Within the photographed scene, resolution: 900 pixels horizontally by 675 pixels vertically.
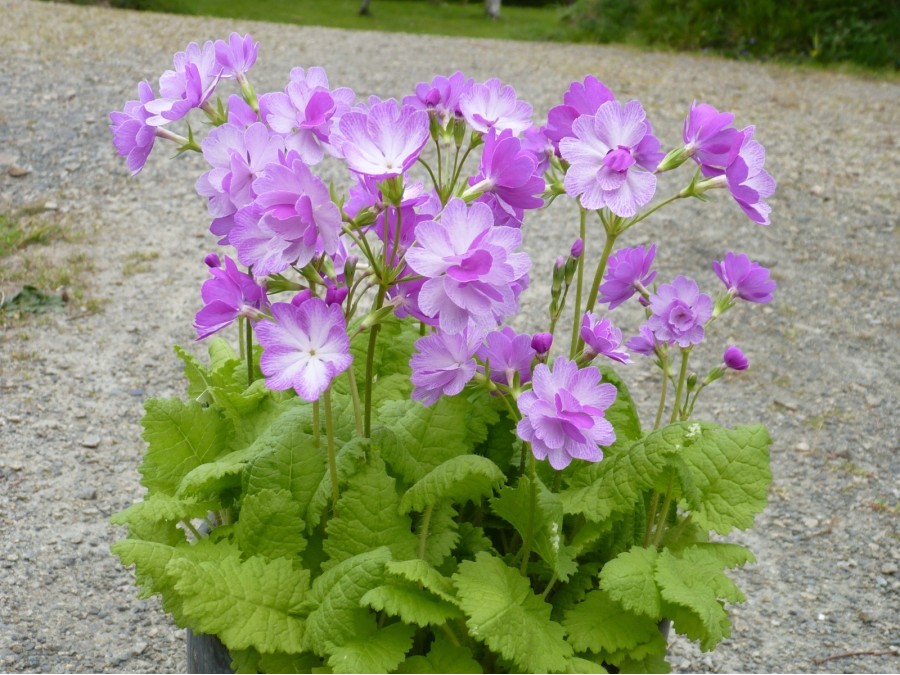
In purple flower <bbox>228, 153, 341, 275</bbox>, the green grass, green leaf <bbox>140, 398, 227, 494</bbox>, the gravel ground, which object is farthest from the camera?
the green grass

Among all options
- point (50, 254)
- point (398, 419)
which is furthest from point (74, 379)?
point (398, 419)

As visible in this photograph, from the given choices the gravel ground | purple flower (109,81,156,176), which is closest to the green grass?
the gravel ground

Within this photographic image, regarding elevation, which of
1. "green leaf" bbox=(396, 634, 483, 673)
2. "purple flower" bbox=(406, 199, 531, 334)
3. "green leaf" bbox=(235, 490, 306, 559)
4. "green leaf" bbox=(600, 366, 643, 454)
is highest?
"purple flower" bbox=(406, 199, 531, 334)

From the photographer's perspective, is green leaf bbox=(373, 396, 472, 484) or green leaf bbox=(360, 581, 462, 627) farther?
green leaf bbox=(373, 396, 472, 484)

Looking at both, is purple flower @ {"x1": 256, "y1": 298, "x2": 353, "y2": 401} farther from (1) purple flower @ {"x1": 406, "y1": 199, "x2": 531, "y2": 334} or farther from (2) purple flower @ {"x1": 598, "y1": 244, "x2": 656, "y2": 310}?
(2) purple flower @ {"x1": 598, "y1": 244, "x2": 656, "y2": 310}

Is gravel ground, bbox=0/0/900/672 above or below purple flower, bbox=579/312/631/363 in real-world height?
below
